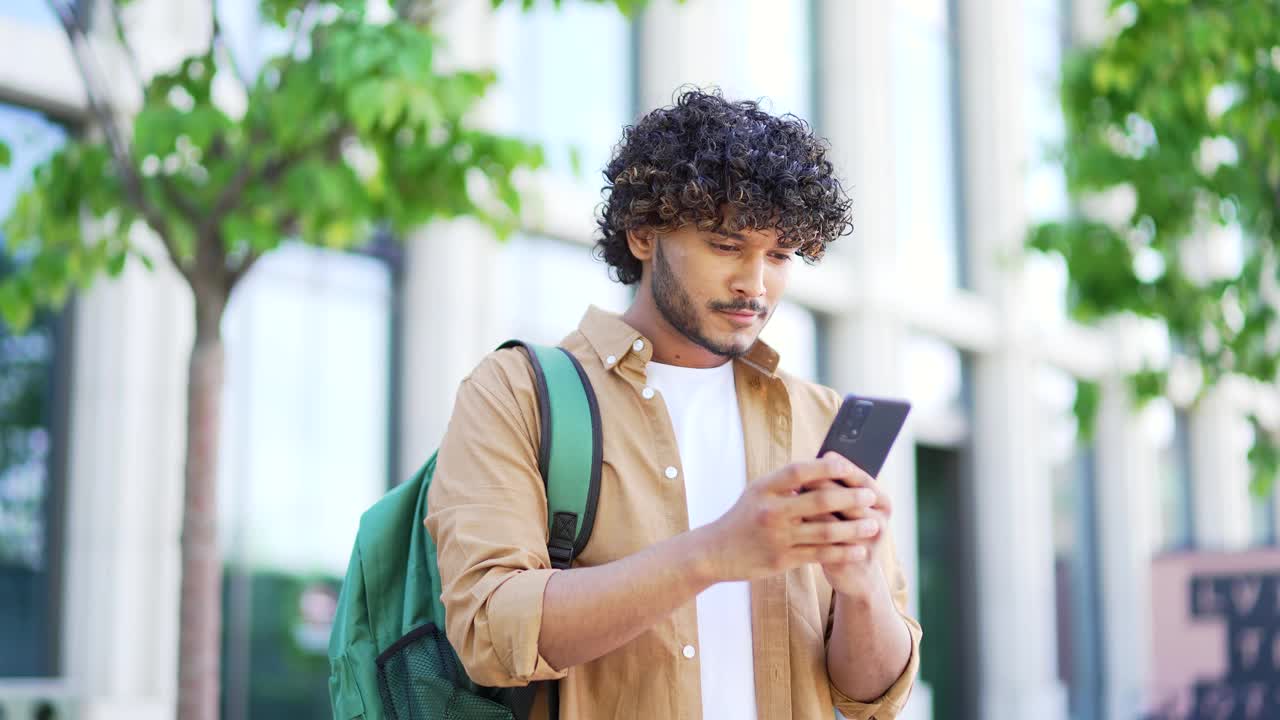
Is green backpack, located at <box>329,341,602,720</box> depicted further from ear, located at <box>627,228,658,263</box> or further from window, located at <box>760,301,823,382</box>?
window, located at <box>760,301,823,382</box>

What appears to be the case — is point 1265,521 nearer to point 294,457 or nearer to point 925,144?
point 925,144

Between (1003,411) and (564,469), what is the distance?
13.7 m

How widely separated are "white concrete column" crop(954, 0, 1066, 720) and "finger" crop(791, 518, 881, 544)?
1356cm

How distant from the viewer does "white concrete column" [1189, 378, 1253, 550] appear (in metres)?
20.9

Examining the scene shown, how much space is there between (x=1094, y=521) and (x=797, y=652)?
16.6 metres

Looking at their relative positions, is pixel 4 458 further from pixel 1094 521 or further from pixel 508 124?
pixel 1094 521

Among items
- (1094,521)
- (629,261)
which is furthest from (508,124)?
(1094,521)

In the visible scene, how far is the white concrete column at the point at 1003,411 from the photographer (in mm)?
15203

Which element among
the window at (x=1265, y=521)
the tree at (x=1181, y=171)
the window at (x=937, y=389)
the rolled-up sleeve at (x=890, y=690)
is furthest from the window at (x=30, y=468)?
the window at (x=1265, y=521)

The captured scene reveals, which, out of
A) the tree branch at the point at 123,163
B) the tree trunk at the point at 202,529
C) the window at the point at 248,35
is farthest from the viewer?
the window at the point at 248,35

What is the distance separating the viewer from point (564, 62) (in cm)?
1054

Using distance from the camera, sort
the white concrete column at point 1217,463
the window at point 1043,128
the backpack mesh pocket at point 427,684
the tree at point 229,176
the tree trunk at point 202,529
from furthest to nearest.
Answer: the white concrete column at point 1217,463
the window at point 1043,128
the tree trunk at point 202,529
the tree at point 229,176
the backpack mesh pocket at point 427,684

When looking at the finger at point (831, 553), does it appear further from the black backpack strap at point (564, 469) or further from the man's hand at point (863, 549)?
the black backpack strap at point (564, 469)

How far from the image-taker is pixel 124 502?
23.6ft
